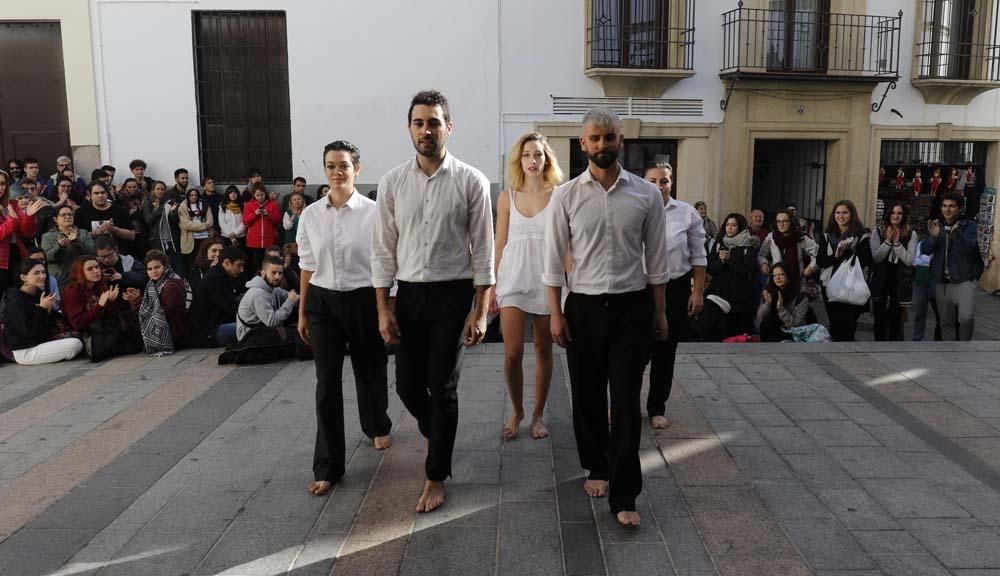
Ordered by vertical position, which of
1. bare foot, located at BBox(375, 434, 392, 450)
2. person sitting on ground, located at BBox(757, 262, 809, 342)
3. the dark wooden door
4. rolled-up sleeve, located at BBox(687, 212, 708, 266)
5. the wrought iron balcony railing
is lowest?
bare foot, located at BBox(375, 434, 392, 450)

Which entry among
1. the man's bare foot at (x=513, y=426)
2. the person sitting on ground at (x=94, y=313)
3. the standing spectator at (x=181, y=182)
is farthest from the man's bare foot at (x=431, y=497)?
the standing spectator at (x=181, y=182)

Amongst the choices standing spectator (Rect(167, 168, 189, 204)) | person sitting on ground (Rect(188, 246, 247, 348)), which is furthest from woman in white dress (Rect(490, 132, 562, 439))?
standing spectator (Rect(167, 168, 189, 204))

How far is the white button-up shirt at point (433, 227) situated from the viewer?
153 inches

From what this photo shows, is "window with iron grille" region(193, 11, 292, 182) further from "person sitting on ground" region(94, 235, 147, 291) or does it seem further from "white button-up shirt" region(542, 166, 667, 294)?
"white button-up shirt" region(542, 166, 667, 294)

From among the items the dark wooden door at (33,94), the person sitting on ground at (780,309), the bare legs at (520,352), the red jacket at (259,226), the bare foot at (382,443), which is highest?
the dark wooden door at (33,94)

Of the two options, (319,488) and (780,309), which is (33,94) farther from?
(780,309)

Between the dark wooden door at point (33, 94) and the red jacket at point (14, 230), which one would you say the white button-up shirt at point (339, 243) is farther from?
the dark wooden door at point (33, 94)

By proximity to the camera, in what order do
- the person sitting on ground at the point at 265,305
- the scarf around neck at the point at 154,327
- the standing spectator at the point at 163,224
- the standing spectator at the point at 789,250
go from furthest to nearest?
the standing spectator at the point at 163,224
the standing spectator at the point at 789,250
the scarf around neck at the point at 154,327
the person sitting on ground at the point at 265,305

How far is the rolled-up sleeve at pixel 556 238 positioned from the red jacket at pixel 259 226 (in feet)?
25.2

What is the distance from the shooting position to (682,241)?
16.6ft

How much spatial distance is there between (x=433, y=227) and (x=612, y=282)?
90cm

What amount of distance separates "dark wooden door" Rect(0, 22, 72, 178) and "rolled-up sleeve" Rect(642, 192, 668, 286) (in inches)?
457

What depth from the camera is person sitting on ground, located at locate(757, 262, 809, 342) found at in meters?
8.25

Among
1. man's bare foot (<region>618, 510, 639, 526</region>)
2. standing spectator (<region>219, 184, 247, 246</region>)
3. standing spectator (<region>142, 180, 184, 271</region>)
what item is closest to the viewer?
man's bare foot (<region>618, 510, 639, 526</region>)
